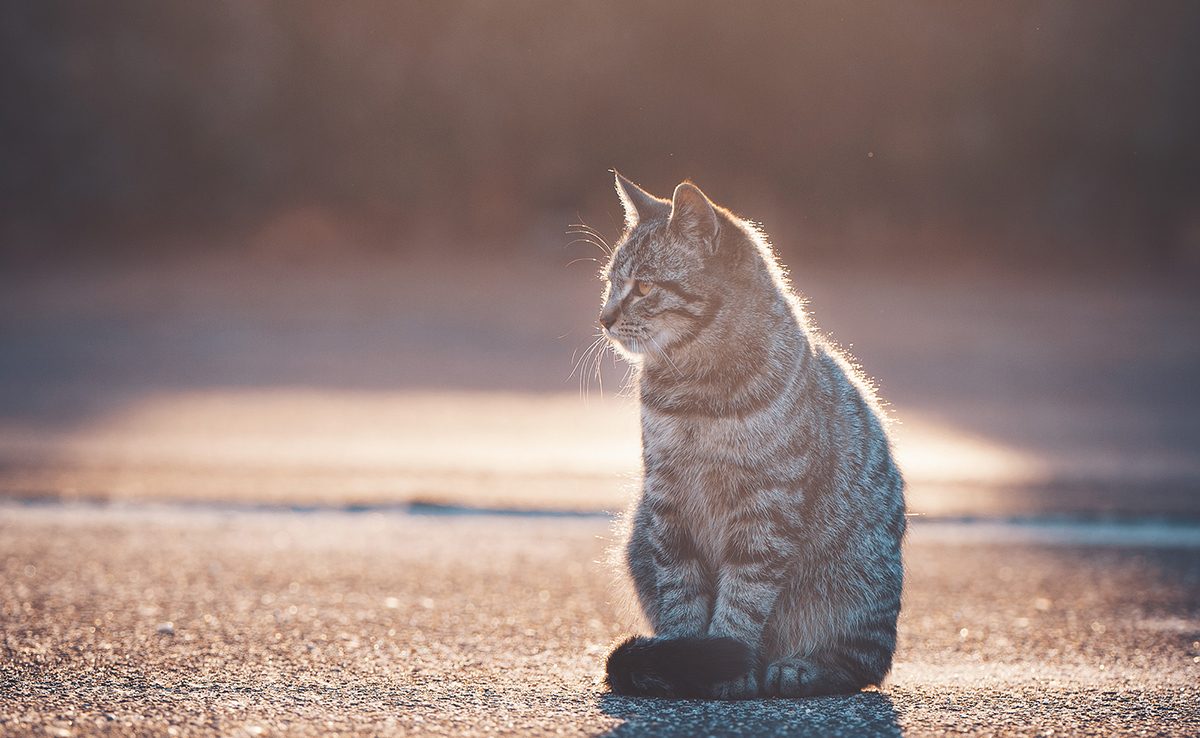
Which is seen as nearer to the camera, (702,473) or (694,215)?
(702,473)

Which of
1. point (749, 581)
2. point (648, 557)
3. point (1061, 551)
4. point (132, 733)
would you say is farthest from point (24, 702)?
point (1061, 551)

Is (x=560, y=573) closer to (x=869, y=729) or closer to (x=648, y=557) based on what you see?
(x=648, y=557)

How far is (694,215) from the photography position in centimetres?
268

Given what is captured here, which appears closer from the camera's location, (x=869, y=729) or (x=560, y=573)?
(x=869, y=729)

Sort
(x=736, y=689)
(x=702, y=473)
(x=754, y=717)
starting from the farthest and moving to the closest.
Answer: (x=702, y=473) < (x=736, y=689) < (x=754, y=717)

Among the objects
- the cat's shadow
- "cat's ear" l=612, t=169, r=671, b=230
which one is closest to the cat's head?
"cat's ear" l=612, t=169, r=671, b=230

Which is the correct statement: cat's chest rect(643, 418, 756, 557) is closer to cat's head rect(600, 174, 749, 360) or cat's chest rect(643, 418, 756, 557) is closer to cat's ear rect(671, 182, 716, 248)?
cat's head rect(600, 174, 749, 360)

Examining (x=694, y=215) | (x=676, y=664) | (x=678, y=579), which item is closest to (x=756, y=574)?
(x=678, y=579)

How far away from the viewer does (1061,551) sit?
4625mm

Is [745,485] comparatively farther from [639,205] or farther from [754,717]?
[639,205]

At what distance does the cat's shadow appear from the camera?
2117mm

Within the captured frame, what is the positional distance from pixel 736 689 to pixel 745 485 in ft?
1.74

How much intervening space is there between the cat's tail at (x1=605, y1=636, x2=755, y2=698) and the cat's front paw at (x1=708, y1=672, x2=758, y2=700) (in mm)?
41

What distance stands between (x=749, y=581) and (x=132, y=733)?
4.96 feet
